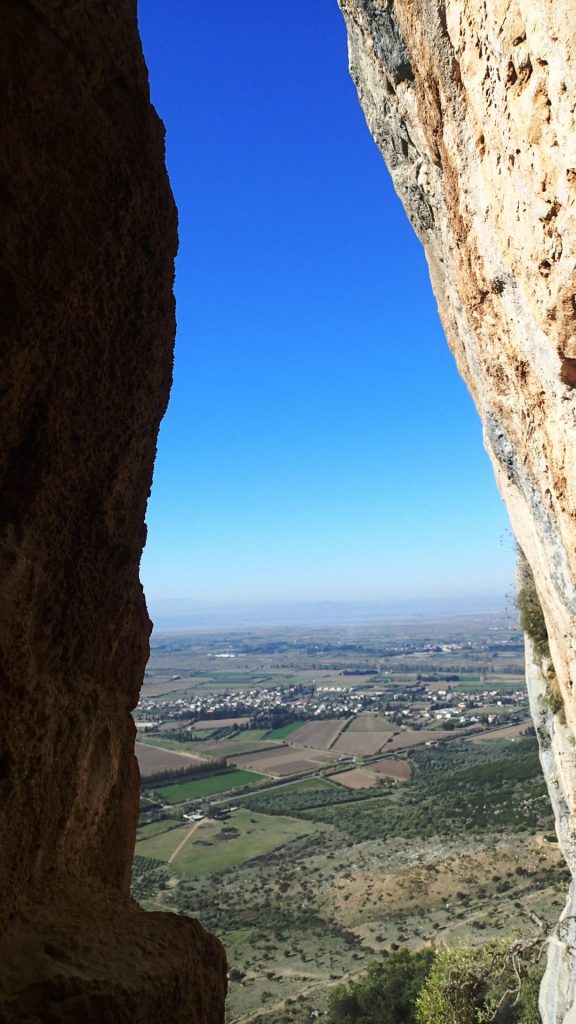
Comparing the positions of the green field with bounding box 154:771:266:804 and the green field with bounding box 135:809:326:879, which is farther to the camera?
the green field with bounding box 154:771:266:804

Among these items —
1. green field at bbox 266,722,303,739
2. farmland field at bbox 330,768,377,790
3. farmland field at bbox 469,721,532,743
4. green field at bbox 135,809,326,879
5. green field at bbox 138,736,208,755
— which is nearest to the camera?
green field at bbox 135,809,326,879

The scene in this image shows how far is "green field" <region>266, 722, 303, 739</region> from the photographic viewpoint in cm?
9203

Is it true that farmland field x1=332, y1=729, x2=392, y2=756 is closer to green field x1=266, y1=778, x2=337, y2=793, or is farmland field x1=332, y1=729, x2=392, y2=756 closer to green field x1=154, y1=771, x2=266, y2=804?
green field x1=266, y1=778, x2=337, y2=793

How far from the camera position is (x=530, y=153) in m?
5.82

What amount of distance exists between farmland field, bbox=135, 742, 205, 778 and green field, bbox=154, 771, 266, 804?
362 cm

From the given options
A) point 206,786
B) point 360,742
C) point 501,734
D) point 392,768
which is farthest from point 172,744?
point 501,734

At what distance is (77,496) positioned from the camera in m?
5.02

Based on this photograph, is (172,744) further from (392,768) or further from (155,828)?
(155,828)

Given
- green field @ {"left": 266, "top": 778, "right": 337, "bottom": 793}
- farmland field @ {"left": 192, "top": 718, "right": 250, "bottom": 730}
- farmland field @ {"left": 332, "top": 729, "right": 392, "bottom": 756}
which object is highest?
green field @ {"left": 266, "top": 778, "right": 337, "bottom": 793}

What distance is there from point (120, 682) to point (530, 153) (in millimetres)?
5877

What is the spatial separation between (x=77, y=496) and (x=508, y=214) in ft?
16.6

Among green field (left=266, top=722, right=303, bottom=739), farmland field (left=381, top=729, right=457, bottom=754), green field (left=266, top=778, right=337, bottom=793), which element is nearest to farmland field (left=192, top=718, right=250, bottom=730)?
green field (left=266, top=722, right=303, bottom=739)

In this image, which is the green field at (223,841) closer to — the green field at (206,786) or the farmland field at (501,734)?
the green field at (206,786)

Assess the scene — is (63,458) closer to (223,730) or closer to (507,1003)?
(507,1003)
